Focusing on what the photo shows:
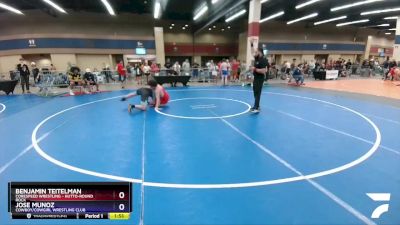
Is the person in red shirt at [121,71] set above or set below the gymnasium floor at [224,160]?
above

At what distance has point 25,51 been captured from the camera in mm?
24609

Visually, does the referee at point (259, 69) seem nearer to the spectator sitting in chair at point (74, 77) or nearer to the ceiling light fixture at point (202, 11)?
the spectator sitting in chair at point (74, 77)

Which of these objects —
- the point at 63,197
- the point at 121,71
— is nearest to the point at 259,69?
the point at 63,197

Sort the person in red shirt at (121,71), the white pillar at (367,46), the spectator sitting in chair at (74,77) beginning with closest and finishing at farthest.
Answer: the spectator sitting in chair at (74,77)
the person in red shirt at (121,71)
the white pillar at (367,46)

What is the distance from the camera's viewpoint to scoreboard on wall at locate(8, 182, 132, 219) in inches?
81.6

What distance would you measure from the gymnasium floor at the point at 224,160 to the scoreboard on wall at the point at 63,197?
0.83 meters

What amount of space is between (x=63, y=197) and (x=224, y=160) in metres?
2.93

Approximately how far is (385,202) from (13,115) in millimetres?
10730

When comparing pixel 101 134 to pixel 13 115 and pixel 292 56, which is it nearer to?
pixel 13 115

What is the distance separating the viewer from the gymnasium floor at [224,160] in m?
3.03

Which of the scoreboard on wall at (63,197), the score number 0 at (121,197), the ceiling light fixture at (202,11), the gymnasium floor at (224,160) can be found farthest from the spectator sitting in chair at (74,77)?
the ceiling light fixture at (202,11)

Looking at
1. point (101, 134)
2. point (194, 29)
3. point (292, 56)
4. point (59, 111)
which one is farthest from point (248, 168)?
point (292, 56)

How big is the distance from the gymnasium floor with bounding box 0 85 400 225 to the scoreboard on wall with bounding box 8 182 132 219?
828 mm

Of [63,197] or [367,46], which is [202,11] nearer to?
[63,197]
